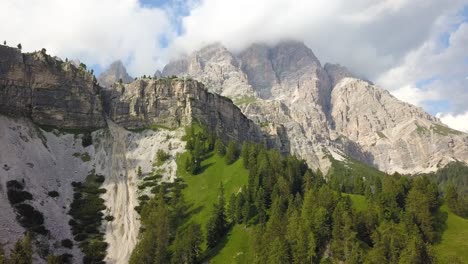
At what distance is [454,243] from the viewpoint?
109 meters

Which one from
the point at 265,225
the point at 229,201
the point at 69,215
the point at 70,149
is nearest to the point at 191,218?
the point at 229,201

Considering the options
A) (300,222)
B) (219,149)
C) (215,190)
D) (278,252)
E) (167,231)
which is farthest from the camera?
(219,149)

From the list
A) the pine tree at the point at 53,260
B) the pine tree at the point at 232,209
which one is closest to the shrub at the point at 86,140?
the pine tree at the point at 53,260

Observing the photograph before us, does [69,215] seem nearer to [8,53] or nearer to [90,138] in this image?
[90,138]

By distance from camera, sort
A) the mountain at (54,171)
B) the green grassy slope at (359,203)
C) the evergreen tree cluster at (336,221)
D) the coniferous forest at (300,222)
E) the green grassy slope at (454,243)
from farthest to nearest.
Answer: the mountain at (54,171), the green grassy slope at (359,203), the coniferous forest at (300,222), the evergreen tree cluster at (336,221), the green grassy slope at (454,243)

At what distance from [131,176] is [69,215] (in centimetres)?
3508

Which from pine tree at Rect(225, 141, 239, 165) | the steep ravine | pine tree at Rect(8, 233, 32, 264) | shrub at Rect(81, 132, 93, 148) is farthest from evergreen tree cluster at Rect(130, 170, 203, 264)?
shrub at Rect(81, 132, 93, 148)

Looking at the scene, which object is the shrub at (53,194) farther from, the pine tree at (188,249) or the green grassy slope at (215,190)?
the pine tree at (188,249)

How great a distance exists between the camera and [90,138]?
196125 millimetres

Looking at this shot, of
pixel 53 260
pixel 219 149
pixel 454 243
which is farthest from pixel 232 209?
pixel 454 243

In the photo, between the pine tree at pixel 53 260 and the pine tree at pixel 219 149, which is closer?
the pine tree at pixel 53 260

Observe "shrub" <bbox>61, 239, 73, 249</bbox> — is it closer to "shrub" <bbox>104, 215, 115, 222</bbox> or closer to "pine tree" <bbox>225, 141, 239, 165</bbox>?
"shrub" <bbox>104, 215, 115, 222</bbox>

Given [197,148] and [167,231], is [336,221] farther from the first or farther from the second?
[197,148]

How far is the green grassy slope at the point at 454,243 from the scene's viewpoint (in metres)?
101
